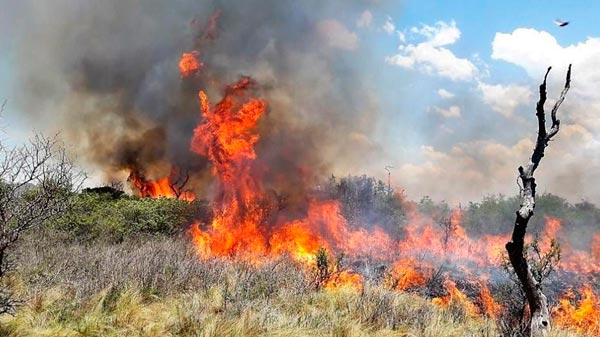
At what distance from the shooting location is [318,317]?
700cm

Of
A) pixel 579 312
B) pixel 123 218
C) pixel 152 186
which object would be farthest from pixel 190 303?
pixel 152 186

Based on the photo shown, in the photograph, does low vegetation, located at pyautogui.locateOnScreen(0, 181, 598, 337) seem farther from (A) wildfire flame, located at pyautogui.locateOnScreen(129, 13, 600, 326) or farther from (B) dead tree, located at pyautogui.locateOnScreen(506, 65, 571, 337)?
(A) wildfire flame, located at pyautogui.locateOnScreen(129, 13, 600, 326)

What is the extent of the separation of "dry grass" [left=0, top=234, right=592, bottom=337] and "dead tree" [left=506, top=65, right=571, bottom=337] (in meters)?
0.77

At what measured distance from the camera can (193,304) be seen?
21.5ft

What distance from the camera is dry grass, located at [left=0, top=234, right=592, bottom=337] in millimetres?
5922

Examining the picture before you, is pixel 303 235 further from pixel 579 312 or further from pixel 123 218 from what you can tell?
pixel 579 312

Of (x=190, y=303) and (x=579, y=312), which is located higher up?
(x=190, y=303)

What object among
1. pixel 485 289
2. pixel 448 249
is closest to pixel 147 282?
pixel 485 289

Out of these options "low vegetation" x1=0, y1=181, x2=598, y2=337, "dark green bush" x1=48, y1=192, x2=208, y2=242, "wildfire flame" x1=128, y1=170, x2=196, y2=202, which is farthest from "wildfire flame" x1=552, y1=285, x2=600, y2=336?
"wildfire flame" x1=128, y1=170, x2=196, y2=202

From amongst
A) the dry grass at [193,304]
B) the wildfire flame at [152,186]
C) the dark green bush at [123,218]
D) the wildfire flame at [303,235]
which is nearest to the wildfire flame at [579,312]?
the wildfire flame at [303,235]

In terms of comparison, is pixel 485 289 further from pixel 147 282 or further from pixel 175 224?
pixel 175 224

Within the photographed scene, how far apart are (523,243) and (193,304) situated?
5054mm

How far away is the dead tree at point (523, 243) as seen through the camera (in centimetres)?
598

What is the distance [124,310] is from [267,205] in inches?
458
